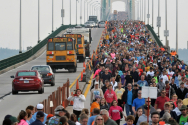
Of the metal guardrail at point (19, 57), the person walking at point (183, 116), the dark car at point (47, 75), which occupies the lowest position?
the person walking at point (183, 116)

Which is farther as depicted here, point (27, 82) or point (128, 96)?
point (27, 82)

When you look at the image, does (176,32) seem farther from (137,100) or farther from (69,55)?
(137,100)

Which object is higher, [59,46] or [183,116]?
[59,46]

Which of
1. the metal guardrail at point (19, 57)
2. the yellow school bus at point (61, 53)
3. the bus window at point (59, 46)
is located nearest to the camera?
the yellow school bus at point (61, 53)

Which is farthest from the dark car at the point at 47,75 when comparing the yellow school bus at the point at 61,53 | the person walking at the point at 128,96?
the person walking at the point at 128,96

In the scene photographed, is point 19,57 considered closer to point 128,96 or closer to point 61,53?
point 61,53

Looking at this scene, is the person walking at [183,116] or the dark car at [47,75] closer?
Result: the person walking at [183,116]

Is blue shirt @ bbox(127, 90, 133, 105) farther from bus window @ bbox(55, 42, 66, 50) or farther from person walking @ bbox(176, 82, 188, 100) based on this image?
bus window @ bbox(55, 42, 66, 50)

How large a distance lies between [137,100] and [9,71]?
30279 millimetres

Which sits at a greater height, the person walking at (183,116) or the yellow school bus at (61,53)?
the yellow school bus at (61,53)

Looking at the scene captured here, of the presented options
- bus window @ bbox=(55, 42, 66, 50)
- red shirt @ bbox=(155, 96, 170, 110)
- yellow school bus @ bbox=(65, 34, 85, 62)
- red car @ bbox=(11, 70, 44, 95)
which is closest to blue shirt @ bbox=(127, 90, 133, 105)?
red shirt @ bbox=(155, 96, 170, 110)

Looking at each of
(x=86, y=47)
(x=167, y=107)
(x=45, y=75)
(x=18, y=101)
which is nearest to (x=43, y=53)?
(x=86, y=47)

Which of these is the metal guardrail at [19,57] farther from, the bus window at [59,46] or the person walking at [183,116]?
the person walking at [183,116]

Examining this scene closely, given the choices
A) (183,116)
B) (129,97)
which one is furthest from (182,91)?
(183,116)
